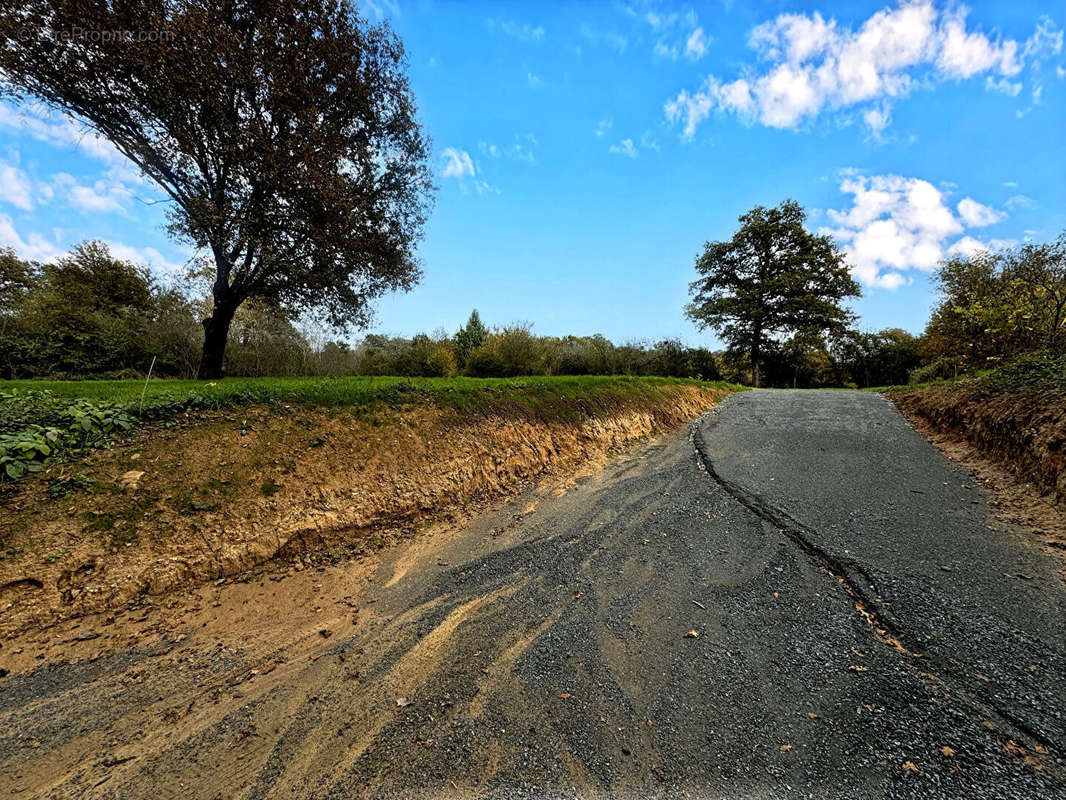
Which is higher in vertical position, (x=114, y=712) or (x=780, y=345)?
(x=780, y=345)

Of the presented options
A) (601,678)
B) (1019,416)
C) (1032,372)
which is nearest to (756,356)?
(1032,372)

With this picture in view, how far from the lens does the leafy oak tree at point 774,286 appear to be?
26.2 m

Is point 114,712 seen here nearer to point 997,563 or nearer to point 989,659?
point 989,659

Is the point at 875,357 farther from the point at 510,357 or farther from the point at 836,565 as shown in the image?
the point at 836,565

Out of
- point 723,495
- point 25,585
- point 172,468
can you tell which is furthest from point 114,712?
point 723,495

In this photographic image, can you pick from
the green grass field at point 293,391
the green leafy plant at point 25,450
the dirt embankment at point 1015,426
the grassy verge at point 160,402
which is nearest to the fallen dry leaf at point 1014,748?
the dirt embankment at point 1015,426

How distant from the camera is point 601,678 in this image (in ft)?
9.11

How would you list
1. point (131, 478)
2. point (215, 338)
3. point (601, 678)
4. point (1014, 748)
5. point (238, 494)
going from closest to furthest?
point (1014, 748)
point (601, 678)
point (131, 478)
point (238, 494)
point (215, 338)

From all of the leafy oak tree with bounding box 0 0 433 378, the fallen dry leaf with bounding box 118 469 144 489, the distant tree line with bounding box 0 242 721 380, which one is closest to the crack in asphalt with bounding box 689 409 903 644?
the fallen dry leaf with bounding box 118 469 144 489

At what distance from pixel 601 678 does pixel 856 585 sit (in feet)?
9.17

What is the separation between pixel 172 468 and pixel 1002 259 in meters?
25.3

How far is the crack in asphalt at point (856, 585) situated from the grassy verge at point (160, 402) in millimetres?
4374

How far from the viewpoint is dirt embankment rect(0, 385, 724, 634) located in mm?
3396

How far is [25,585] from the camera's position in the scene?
3.18 meters
